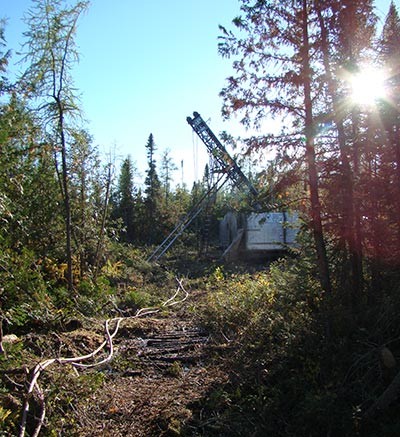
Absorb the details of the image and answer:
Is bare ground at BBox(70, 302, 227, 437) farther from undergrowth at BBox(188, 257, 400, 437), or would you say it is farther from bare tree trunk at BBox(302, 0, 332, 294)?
bare tree trunk at BBox(302, 0, 332, 294)

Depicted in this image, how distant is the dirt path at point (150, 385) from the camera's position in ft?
12.5

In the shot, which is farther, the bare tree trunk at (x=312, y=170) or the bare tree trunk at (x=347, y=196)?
the bare tree trunk at (x=312, y=170)

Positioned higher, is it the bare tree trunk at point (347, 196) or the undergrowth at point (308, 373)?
the bare tree trunk at point (347, 196)

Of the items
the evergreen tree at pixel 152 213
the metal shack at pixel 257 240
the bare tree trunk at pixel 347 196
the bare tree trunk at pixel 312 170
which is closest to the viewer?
the bare tree trunk at pixel 347 196

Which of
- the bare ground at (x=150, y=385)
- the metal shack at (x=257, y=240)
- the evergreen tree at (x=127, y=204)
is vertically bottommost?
the bare ground at (x=150, y=385)

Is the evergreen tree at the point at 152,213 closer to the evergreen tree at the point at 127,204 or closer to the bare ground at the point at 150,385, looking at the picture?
the evergreen tree at the point at 127,204

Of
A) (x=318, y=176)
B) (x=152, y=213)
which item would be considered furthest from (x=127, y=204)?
(x=318, y=176)

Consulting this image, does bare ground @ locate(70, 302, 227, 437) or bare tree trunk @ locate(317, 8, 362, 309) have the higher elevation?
bare tree trunk @ locate(317, 8, 362, 309)

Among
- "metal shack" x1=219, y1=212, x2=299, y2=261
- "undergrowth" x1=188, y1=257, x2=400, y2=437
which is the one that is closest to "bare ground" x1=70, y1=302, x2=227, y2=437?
"undergrowth" x1=188, y1=257, x2=400, y2=437

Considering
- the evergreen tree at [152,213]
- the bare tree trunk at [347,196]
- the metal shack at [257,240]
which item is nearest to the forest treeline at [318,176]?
the bare tree trunk at [347,196]

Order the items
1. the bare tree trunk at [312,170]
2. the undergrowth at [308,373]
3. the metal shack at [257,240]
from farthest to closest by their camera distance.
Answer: the metal shack at [257,240], the bare tree trunk at [312,170], the undergrowth at [308,373]

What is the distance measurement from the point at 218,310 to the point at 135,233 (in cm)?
2492

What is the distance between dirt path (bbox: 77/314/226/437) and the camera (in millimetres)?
3797

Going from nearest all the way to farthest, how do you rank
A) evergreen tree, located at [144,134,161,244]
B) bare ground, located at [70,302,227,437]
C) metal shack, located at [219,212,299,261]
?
1. bare ground, located at [70,302,227,437]
2. metal shack, located at [219,212,299,261]
3. evergreen tree, located at [144,134,161,244]
